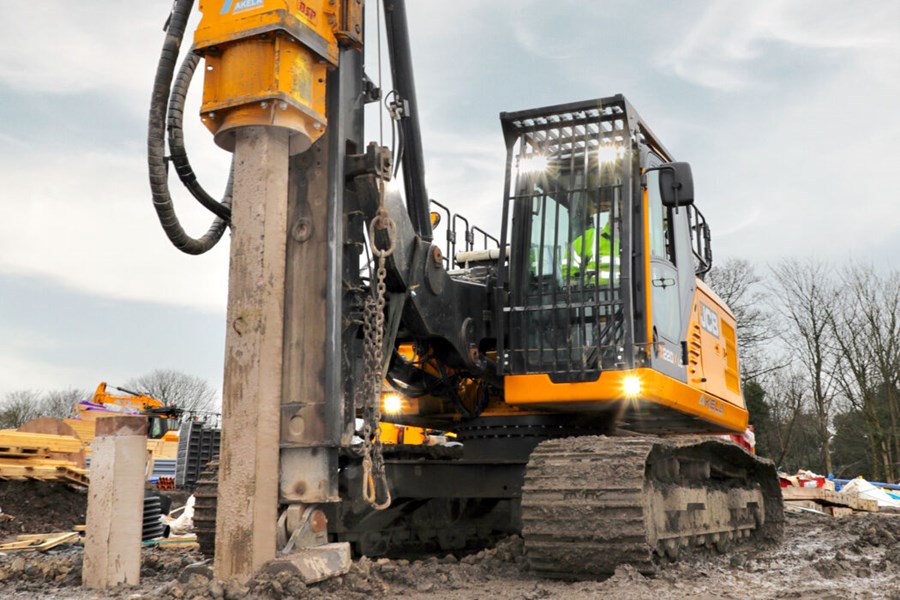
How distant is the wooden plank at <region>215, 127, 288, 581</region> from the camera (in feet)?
12.5

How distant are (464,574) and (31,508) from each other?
849 centimetres

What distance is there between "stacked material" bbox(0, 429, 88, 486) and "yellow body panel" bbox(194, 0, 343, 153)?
8741mm

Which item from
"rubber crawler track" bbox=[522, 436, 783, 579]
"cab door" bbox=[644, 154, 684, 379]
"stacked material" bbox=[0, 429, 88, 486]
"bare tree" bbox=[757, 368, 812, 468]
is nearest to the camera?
"rubber crawler track" bbox=[522, 436, 783, 579]

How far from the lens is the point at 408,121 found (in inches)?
206

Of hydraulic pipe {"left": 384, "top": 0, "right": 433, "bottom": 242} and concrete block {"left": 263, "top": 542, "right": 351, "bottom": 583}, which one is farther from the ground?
hydraulic pipe {"left": 384, "top": 0, "right": 433, "bottom": 242}

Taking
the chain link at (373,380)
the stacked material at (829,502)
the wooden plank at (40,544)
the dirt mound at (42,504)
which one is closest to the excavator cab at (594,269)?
the chain link at (373,380)

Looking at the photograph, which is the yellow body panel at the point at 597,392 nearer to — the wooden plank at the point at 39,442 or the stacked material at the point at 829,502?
the stacked material at the point at 829,502

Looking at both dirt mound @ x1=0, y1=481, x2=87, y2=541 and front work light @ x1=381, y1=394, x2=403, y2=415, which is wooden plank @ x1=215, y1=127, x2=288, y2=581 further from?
dirt mound @ x1=0, y1=481, x2=87, y2=541

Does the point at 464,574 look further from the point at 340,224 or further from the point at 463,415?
the point at 340,224

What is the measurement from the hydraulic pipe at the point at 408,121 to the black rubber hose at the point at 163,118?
1.23 meters

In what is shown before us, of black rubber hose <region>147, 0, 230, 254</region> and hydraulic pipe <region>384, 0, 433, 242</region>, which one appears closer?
black rubber hose <region>147, 0, 230, 254</region>

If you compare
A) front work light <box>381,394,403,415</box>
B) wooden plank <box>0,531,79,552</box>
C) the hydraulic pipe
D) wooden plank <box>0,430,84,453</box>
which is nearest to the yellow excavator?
wooden plank <box>0,430,84,453</box>

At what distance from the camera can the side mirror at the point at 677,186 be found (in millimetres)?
5625

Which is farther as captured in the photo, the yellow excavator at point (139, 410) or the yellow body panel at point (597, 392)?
the yellow excavator at point (139, 410)
